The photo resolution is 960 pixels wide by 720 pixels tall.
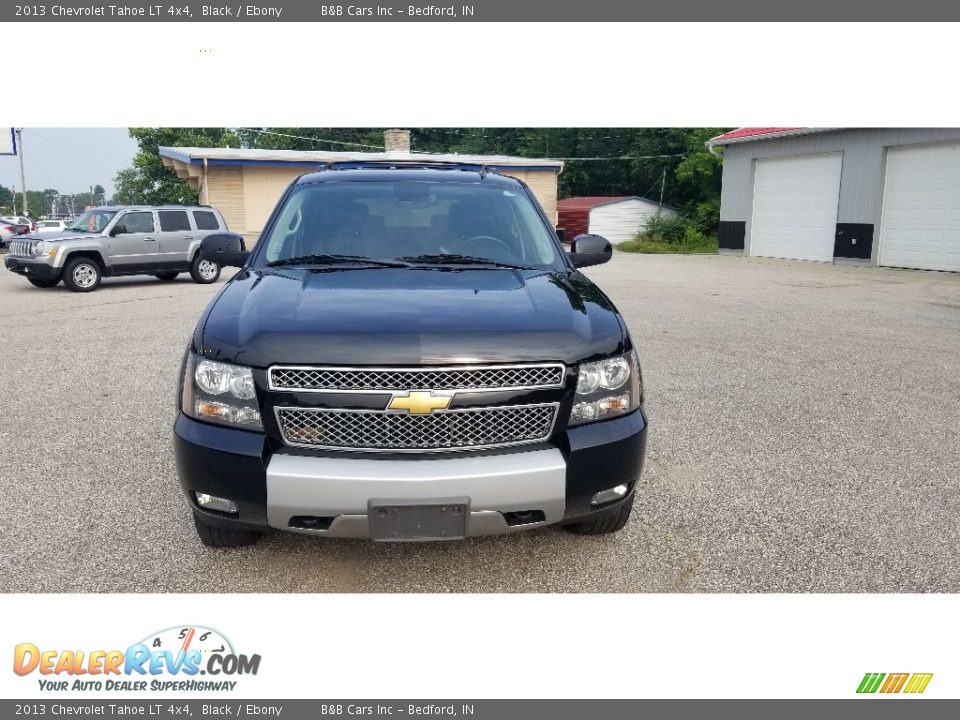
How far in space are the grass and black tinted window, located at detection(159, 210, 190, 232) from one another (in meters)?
23.4

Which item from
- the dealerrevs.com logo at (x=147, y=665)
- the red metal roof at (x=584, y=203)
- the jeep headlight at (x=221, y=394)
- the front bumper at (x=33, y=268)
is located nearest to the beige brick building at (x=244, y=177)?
the front bumper at (x=33, y=268)

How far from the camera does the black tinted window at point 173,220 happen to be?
53.5 ft

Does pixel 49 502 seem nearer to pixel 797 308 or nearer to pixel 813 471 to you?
pixel 813 471

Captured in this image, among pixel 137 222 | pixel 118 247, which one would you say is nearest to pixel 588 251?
pixel 118 247

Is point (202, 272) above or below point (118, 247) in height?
below

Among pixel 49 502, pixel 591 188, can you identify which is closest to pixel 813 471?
pixel 49 502

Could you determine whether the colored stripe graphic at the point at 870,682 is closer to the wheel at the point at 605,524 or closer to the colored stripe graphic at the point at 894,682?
the colored stripe graphic at the point at 894,682

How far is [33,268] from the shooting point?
15.0 metres

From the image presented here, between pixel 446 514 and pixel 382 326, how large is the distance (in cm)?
77

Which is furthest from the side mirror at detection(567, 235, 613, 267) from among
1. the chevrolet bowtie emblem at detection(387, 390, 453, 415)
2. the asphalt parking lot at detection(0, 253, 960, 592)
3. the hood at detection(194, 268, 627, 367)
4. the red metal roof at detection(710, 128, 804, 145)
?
the red metal roof at detection(710, 128, 804, 145)

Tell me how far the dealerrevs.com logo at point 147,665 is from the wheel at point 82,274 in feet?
45.8

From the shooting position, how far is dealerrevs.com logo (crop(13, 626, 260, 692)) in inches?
106

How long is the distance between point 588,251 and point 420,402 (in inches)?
89.5

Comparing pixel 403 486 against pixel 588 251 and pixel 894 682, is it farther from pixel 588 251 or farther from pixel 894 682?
pixel 588 251
